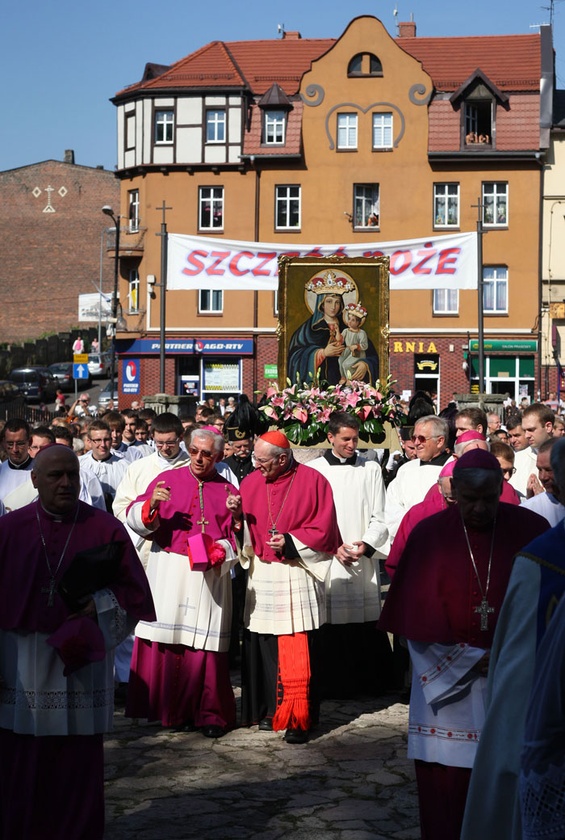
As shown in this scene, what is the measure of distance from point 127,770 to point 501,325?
128 ft

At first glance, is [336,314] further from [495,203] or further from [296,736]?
[495,203]

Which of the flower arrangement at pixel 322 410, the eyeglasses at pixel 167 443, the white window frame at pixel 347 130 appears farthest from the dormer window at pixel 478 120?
the eyeglasses at pixel 167 443

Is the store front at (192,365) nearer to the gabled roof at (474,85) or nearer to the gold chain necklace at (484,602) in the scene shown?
the gabled roof at (474,85)

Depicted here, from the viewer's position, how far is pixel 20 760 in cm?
589

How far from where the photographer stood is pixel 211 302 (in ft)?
153

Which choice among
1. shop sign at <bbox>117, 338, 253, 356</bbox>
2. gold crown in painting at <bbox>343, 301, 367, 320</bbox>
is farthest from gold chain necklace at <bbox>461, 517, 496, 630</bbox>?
shop sign at <bbox>117, 338, 253, 356</bbox>

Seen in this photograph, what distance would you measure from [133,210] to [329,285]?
31619 millimetres

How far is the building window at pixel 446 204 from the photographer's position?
45812 mm

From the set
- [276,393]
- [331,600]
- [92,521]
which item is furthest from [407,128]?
[92,521]

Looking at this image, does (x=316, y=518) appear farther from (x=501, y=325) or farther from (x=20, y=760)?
(x=501, y=325)

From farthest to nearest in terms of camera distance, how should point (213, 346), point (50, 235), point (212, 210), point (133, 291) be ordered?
point (50, 235) < point (133, 291) < point (212, 210) < point (213, 346)

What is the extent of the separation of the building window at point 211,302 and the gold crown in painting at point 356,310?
1127 inches

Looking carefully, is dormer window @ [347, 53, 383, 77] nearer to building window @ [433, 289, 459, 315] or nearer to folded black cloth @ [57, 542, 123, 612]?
building window @ [433, 289, 459, 315]

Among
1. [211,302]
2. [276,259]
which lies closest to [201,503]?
[276,259]
